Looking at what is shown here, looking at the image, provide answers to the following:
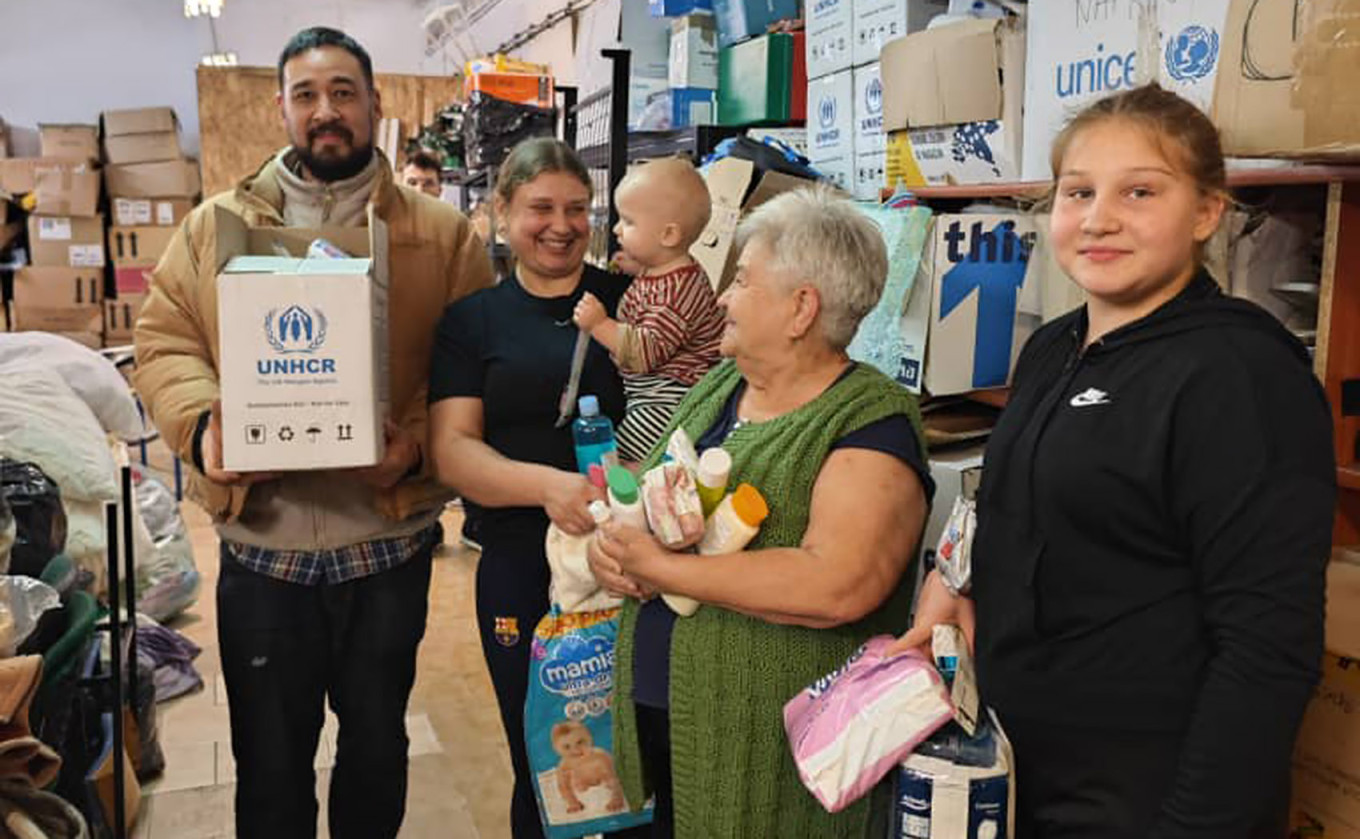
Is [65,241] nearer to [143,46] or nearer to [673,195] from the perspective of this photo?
[143,46]

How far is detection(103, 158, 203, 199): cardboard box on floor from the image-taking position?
9.30 metres

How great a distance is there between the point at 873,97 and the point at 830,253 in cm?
163

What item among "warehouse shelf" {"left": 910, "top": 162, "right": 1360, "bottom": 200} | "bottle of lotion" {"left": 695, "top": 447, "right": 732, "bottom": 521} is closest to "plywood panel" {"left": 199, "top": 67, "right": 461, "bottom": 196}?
"warehouse shelf" {"left": 910, "top": 162, "right": 1360, "bottom": 200}

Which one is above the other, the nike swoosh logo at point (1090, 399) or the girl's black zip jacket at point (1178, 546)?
the nike swoosh logo at point (1090, 399)

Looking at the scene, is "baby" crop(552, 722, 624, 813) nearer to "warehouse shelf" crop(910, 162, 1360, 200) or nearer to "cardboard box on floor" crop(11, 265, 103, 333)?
"warehouse shelf" crop(910, 162, 1360, 200)

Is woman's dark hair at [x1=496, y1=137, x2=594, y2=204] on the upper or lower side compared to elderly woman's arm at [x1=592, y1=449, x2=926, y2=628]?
upper

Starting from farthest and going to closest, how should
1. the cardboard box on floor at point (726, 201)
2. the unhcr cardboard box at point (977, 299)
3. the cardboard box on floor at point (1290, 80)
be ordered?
the cardboard box on floor at point (726, 201), the unhcr cardboard box at point (977, 299), the cardboard box on floor at point (1290, 80)

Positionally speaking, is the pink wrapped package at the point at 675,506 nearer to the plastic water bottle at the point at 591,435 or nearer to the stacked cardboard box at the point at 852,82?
the plastic water bottle at the point at 591,435

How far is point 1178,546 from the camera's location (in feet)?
3.84

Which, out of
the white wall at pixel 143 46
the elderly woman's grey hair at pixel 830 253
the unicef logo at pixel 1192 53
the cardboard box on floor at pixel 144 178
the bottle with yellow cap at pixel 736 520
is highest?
the white wall at pixel 143 46

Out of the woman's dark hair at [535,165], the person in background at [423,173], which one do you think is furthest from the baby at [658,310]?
the person in background at [423,173]

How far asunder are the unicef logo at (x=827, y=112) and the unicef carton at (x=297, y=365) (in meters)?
1.88

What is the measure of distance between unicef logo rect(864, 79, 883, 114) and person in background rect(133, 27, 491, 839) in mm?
1380

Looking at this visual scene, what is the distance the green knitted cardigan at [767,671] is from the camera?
1.56 meters
